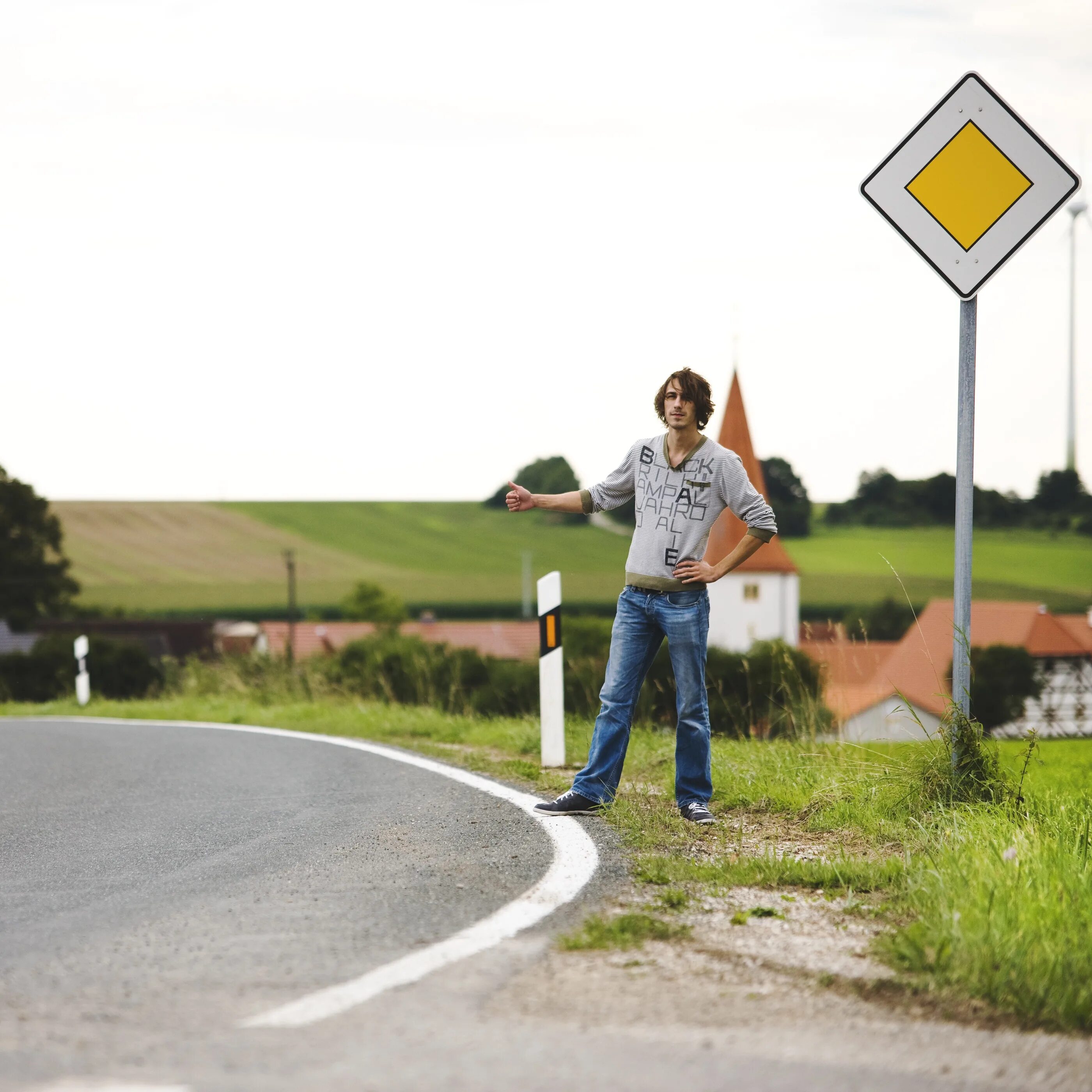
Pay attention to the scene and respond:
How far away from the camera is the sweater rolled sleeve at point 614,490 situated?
5.52m

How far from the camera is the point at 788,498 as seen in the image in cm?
8225

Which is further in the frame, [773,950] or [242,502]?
[242,502]

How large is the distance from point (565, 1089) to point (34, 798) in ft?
16.8

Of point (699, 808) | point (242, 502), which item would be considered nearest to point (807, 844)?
point (699, 808)

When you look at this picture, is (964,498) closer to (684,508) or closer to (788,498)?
(684,508)

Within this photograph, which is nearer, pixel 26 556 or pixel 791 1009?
pixel 791 1009

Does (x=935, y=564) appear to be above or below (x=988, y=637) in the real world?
above

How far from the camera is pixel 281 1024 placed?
2602 millimetres

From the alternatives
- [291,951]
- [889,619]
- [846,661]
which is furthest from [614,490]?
[889,619]

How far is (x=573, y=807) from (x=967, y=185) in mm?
2969

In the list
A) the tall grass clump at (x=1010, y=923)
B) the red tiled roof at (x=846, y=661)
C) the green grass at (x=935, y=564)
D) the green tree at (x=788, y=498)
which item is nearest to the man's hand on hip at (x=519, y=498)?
the red tiled roof at (x=846, y=661)

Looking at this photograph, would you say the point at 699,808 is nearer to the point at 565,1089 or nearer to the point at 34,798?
the point at 565,1089

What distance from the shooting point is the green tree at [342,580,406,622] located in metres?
94.2

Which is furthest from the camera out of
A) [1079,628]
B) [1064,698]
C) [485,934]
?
[1079,628]
